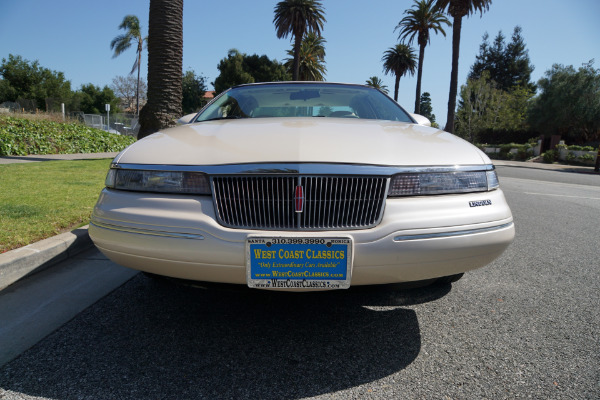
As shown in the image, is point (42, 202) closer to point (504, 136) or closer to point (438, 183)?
point (438, 183)

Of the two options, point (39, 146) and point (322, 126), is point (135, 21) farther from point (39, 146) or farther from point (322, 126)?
point (322, 126)

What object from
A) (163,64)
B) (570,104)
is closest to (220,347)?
(163,64)

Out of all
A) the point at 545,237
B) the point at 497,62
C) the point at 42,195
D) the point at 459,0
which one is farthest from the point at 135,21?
the point at 497,62

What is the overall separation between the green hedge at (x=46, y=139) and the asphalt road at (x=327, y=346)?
1164 cm

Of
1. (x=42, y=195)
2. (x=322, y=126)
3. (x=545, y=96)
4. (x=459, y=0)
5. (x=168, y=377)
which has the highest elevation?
(x=459, y=0)

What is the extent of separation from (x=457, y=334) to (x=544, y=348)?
431 mm

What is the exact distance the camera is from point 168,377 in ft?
6.18

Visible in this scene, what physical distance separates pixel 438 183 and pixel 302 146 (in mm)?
709

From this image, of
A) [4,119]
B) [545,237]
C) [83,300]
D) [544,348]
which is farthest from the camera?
[4,119]

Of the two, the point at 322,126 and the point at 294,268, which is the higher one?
the point at 322,126

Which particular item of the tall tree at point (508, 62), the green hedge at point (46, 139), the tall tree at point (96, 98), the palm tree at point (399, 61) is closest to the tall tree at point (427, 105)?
the tall tree at point (508, 62)

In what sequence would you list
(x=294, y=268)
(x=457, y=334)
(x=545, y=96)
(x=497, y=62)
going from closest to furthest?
1. (x=294, y=268)
2. (x=457, y=334)
3. (x=545, y=96)
4. (x=497, y=62)

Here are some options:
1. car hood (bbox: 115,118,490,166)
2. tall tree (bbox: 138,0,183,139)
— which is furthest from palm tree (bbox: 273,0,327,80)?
car hood (bbox: 115,118,490,166)

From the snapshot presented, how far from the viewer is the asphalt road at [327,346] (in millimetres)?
1817
